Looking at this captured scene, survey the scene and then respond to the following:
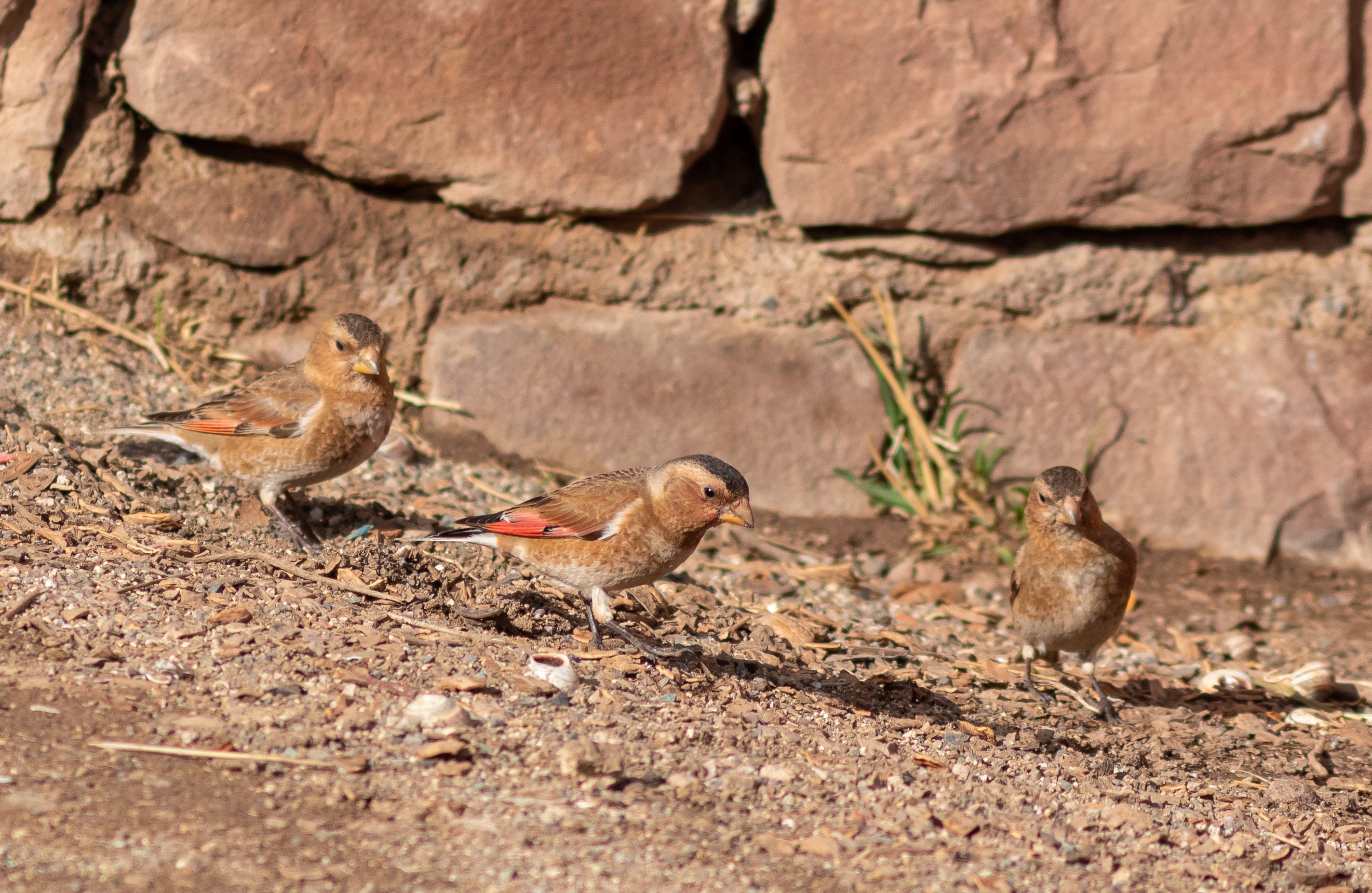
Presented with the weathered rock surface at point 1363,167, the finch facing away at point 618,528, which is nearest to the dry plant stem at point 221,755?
the finch facing away at point 618,528

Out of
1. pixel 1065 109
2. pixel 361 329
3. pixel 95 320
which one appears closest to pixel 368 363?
pixel 361 329

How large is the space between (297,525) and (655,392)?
1952 mm

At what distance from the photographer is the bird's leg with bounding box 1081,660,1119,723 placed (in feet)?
15.3

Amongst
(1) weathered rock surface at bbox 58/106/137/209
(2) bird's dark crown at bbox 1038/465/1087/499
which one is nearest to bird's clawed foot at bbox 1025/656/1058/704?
(2) bird's dark crown at bbox 1038/465/1087/499

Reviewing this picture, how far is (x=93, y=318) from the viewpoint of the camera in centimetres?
587

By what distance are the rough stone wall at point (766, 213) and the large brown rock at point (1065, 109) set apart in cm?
1

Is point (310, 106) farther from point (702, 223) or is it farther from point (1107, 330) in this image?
point (1107, 330)

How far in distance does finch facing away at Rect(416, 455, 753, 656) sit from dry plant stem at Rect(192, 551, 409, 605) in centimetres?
32

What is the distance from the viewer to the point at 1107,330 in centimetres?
625

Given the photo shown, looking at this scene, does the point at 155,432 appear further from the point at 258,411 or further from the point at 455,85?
the point at 455,85

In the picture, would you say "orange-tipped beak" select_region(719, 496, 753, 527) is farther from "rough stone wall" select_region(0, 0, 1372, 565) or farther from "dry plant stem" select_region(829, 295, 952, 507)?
"dry plant stem" select_region(829, 295, 952, 507)

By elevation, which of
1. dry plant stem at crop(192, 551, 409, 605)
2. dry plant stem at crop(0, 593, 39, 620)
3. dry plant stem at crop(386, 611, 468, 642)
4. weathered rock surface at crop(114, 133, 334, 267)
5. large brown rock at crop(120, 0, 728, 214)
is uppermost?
large brown rock at crop(120, 0, 728, 214)

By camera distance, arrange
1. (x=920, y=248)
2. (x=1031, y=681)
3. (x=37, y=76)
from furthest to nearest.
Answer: (x=920, y=248)
(x=37, y=76)
(x=1031, y=681)

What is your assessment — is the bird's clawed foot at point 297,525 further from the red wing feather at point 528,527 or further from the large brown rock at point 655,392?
the large brown rock at point 655,392
